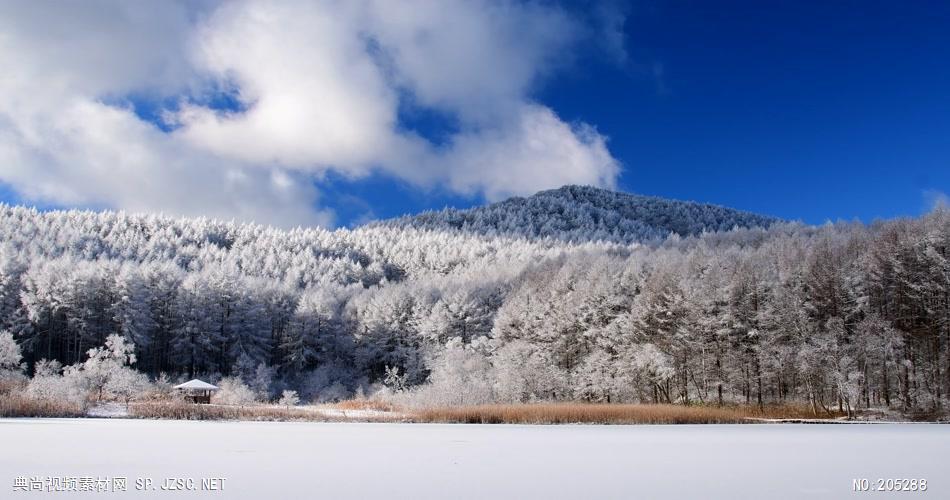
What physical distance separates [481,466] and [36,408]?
103 ft

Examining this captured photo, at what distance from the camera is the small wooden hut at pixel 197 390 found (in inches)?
2050

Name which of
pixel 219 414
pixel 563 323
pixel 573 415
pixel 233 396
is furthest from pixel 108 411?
pixel 563 323

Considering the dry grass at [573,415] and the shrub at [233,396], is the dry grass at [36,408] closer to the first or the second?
the dry grass at [573,415]

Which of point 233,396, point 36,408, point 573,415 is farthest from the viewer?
point 233,396

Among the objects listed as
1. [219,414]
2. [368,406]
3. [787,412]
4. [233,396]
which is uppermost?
[219,414]

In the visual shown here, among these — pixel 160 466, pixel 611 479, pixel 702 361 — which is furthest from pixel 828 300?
pixel 160 466

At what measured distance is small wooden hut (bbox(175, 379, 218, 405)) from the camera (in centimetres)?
5206

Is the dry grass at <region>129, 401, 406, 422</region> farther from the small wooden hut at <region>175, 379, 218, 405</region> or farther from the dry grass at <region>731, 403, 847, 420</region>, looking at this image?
the dry grass at <region>731, 403, 847, 420</region>

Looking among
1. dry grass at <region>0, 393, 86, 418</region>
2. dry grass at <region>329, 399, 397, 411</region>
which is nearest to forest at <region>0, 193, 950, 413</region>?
dry grass at <region>329, 399, 397, 411</region>

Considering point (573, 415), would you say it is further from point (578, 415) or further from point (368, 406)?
point (368, 406)

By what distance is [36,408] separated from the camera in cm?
3331

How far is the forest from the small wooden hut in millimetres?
11340

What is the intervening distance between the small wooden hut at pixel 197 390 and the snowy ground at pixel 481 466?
114ft

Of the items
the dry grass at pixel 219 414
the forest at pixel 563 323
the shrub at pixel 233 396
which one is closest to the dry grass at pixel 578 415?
the dry grass at pixel 219 414
